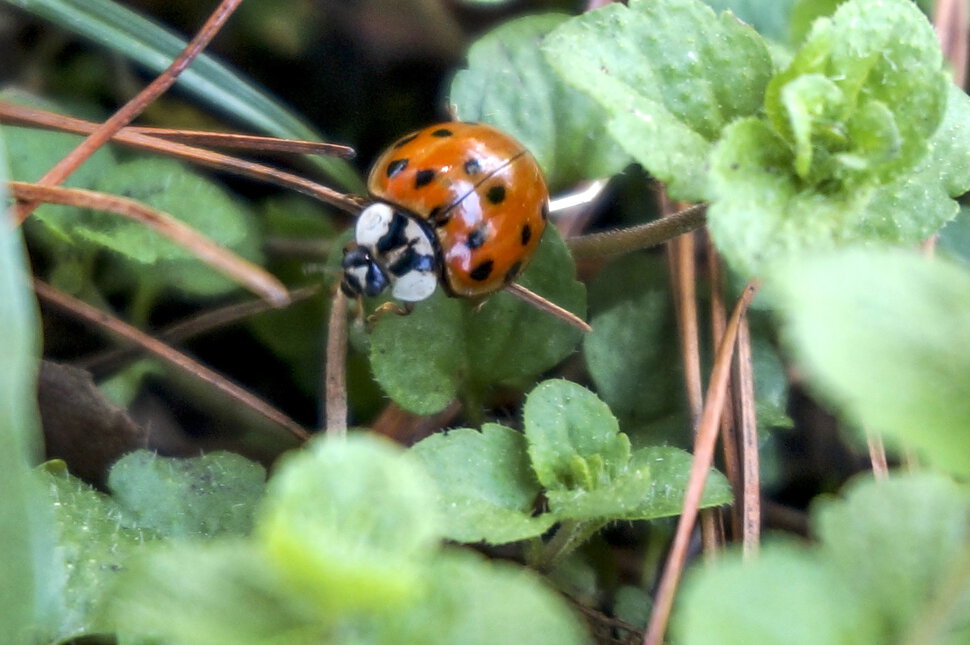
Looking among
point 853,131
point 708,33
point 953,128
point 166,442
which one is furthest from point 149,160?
point 953,128

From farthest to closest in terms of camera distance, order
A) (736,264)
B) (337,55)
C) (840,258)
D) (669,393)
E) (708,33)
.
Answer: (337,55), (669,393), (708,33), (736,264), (840,258)

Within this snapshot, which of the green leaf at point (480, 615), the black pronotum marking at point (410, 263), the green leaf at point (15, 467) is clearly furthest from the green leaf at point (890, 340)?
the black pronotum marking at point (410, 263)

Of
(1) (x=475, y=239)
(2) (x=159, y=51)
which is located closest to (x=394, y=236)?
(1) (x=475, y=239)

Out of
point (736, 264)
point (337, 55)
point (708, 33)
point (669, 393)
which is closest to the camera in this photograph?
point (736, 264)

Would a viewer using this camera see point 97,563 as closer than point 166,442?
Yes

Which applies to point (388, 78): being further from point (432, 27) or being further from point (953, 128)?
point (953, 128)

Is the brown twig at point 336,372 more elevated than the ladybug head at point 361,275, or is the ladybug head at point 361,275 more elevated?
the ladybug head at point 361,275

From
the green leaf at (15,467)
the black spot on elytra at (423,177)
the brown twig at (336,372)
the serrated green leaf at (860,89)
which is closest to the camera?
the green leaf at (15,467)

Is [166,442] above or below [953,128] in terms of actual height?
below

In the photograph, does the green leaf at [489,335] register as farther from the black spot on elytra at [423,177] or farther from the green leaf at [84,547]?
the green leaf at [84,547]
